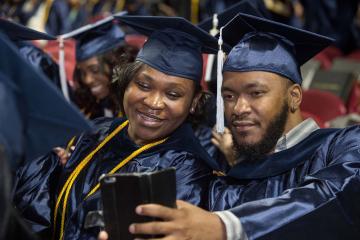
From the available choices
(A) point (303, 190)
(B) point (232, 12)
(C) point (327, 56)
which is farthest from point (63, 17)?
(A) point (303, 190)

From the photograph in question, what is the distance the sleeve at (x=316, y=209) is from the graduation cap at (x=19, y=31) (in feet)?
3.31

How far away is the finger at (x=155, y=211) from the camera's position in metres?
1.24

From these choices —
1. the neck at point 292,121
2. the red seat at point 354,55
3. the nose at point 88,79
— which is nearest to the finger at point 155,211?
the neck at point 292,121

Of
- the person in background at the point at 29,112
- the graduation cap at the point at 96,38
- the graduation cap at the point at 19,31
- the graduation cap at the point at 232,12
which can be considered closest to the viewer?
the person in background at the point at 29,112

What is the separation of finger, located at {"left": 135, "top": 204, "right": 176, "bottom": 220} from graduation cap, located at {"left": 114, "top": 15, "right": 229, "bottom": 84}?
26.6 inches

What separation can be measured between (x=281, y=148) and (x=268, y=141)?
0.06 metres

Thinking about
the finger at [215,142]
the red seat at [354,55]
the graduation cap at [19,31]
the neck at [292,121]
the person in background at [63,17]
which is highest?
the person in background at [63,17]

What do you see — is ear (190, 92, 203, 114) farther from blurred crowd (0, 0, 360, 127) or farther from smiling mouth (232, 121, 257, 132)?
blurred crowd (0, 0, 360, 127)

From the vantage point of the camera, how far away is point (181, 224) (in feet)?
4.20

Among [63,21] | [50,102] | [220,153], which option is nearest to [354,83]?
[220,153]

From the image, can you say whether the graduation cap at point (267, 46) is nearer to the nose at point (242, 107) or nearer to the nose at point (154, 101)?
the nose at point (242, 107)

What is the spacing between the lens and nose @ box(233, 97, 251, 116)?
1.79 m

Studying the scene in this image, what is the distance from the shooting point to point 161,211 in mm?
1246

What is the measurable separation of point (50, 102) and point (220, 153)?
153 cm
